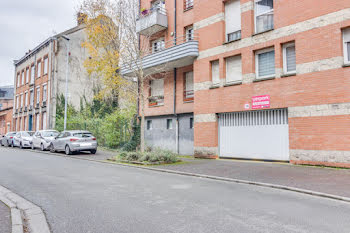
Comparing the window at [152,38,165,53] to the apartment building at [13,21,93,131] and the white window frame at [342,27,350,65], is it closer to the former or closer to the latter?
the white window frame at [342,27,350,65]

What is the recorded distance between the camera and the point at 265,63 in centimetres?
1372

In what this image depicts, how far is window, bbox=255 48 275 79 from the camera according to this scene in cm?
1342

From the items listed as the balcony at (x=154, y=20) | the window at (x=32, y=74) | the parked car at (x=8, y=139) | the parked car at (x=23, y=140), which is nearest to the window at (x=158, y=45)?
the balcony at (x=154, y=20)

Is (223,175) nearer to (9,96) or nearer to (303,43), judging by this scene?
(303,43)

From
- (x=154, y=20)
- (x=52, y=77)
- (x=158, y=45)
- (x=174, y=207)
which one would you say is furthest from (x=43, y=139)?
(x=174, y=207)

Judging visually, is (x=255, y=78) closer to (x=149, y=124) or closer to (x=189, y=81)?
(x=189, y=81)

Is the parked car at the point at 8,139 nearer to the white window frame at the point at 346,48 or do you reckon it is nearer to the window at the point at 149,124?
the window at the point at 149,124

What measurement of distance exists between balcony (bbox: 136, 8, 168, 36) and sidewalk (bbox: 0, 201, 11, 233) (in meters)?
14.2

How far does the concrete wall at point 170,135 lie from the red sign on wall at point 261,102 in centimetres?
495

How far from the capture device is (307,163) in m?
11.6

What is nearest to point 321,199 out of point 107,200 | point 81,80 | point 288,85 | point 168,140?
point 107,200

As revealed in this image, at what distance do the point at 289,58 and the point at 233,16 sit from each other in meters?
4.18

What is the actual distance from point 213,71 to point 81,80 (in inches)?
890

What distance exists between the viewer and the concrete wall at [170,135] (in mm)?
17703
